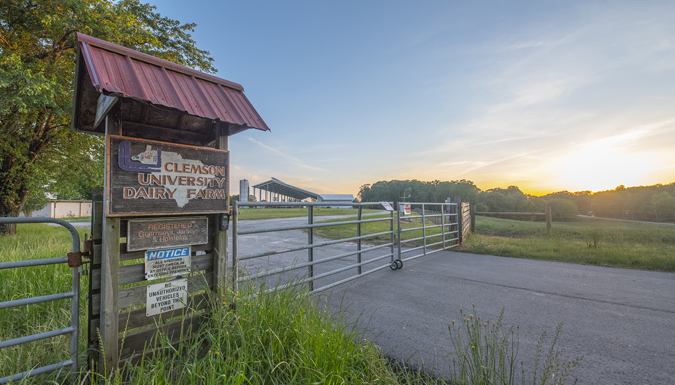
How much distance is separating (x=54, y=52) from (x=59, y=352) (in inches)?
466

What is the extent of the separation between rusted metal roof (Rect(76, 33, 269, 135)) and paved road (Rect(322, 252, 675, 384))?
87.5 inches

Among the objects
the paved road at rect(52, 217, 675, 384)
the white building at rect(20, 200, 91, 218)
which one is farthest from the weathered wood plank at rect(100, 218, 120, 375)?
the white building at rect(20, 200, 91, 218)

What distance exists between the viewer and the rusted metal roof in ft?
6.83

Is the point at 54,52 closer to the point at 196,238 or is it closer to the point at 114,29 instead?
the point at 114,29

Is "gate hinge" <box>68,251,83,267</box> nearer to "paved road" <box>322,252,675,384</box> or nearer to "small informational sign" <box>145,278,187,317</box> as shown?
"small informational sign" <box>145,278,187,317</box>

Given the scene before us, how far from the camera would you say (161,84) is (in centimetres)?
241

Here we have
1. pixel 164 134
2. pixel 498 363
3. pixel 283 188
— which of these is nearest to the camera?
pixel 498 363

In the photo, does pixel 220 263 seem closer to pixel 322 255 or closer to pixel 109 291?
pixel 109 291

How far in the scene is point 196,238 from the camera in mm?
2633

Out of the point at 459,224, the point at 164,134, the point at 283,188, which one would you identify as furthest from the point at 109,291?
the point at 283,188

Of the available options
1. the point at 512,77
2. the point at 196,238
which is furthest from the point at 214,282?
the point at 512,77

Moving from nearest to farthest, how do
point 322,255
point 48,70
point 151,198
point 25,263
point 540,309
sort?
point 25,263 → point 151,198 → point 540,309 → point 322,255 → point 48,70

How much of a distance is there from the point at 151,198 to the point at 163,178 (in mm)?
184

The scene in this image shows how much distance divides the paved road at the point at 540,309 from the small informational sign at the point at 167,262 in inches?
63.6
